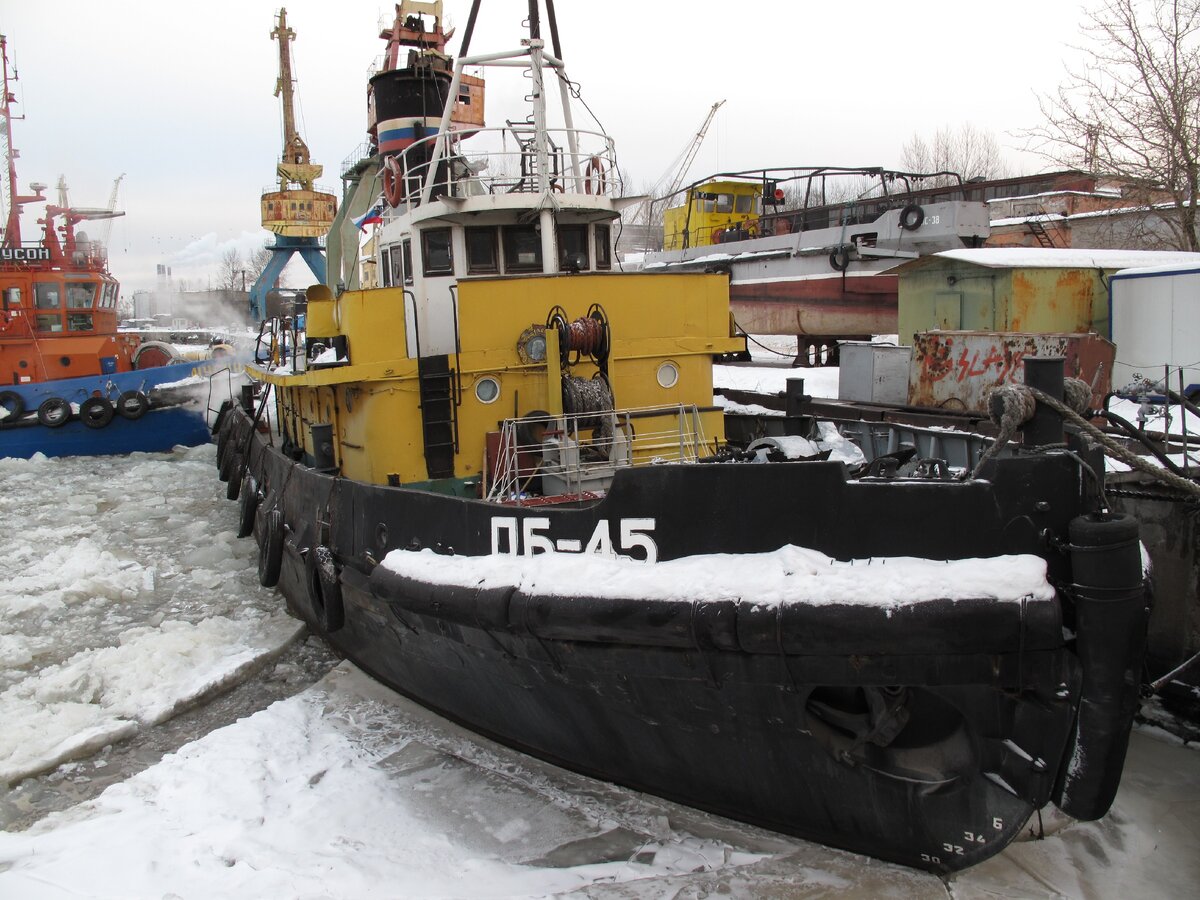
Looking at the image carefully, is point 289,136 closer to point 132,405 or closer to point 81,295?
point 81,295

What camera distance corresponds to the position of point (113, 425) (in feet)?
57.2

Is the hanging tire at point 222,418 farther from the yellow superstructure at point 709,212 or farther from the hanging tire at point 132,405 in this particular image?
the yellow superstructure at point 709,212

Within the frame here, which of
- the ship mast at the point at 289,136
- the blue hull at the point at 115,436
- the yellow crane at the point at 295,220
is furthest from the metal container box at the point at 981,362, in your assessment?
the ship mast at the point at 289,136

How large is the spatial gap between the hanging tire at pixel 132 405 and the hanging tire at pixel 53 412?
910 mm

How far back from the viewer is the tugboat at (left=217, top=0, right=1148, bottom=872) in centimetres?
371

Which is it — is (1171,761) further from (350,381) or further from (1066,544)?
(350,381)

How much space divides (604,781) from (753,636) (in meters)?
1.84

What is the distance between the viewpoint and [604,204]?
25.0 ft

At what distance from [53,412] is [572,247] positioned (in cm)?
1389

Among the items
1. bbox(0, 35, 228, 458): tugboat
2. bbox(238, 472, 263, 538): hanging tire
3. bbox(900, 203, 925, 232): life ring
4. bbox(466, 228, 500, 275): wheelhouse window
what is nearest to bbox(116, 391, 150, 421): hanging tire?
bbox(0, 35, 228, 458): tugboat

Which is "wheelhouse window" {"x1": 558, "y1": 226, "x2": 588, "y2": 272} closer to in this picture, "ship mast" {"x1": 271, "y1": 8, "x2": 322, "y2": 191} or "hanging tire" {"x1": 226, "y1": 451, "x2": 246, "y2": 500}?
"hanging tire" {"x1": 226, "y1": 451, "x2": 246, "y2": 500}

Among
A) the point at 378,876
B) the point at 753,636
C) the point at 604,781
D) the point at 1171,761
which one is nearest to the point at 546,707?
the point at 604,781

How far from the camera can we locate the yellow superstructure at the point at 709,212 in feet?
89.2

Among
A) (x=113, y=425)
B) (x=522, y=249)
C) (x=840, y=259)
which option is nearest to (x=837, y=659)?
(x=522, y=249)
